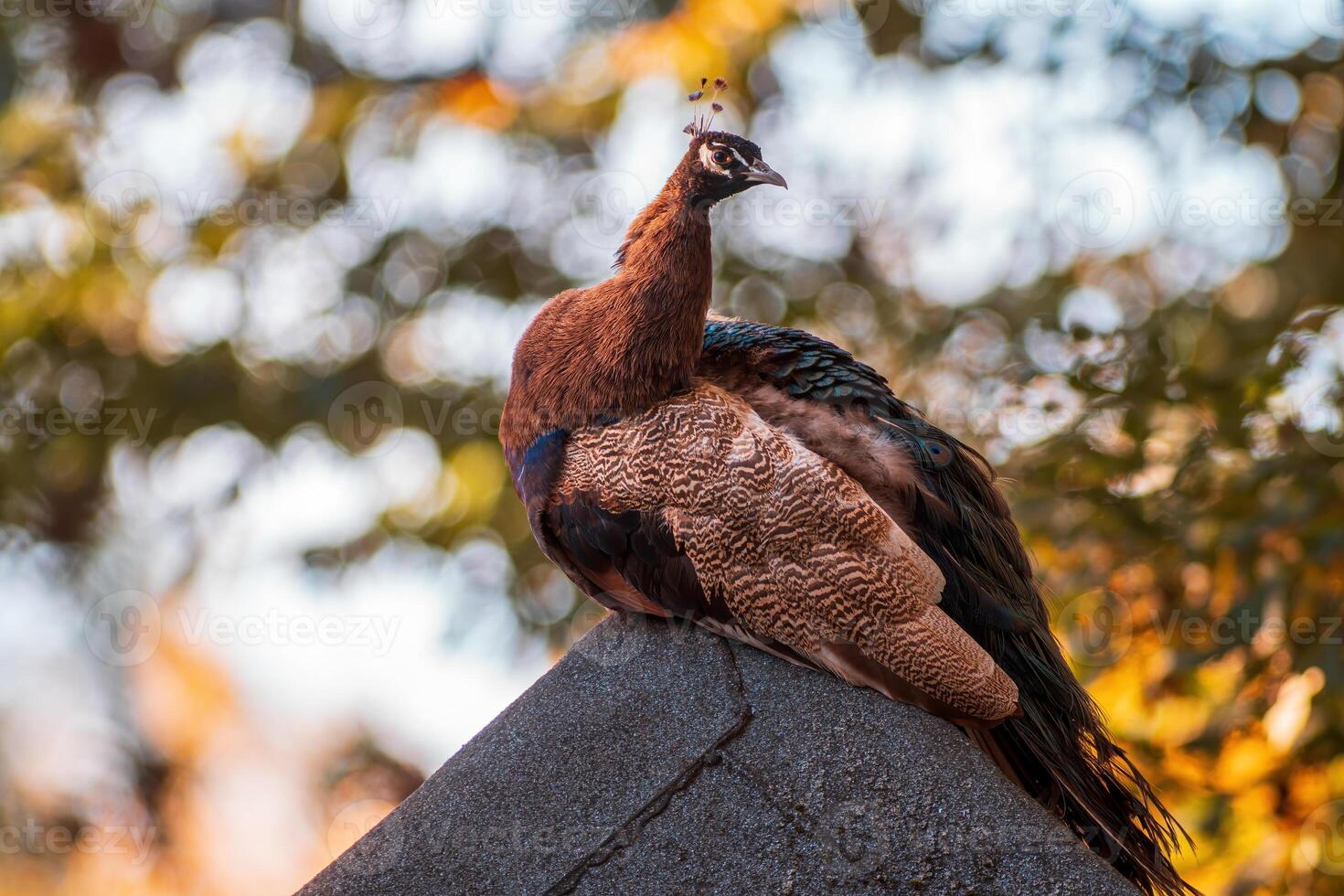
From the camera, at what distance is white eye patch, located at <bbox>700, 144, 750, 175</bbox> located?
3.35m

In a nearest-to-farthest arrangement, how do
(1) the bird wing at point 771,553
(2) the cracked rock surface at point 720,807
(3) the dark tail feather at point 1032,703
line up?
Result: (2) the cracked rock surface at point 720,807, (1) the bird wing at point 771,553, (3) the dark tail feather at point 1032,703

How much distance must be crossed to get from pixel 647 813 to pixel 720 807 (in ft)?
0.53

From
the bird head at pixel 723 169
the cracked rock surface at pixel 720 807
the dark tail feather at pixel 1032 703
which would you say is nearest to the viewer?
the cracked rock surface at pixel 720 807

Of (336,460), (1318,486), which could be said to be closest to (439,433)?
(336,460)

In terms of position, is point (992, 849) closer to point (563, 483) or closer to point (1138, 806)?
point (1138, 806)

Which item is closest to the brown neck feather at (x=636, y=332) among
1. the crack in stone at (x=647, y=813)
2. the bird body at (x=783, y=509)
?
the bird body at (x=783, y=509)

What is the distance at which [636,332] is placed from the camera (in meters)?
3.29

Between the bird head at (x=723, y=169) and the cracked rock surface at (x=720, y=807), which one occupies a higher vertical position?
the bird head at (x=723, y=169)

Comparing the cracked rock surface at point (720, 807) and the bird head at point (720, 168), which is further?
the bird head at point (720, 168)

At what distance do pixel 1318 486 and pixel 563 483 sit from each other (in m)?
3.33

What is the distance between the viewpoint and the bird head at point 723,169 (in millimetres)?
3348

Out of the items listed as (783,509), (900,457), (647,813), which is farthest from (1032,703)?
(647,813)

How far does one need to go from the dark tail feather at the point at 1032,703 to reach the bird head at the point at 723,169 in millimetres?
761

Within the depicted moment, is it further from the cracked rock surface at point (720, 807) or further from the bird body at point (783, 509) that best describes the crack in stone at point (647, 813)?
the bird body at point (783, 509)
